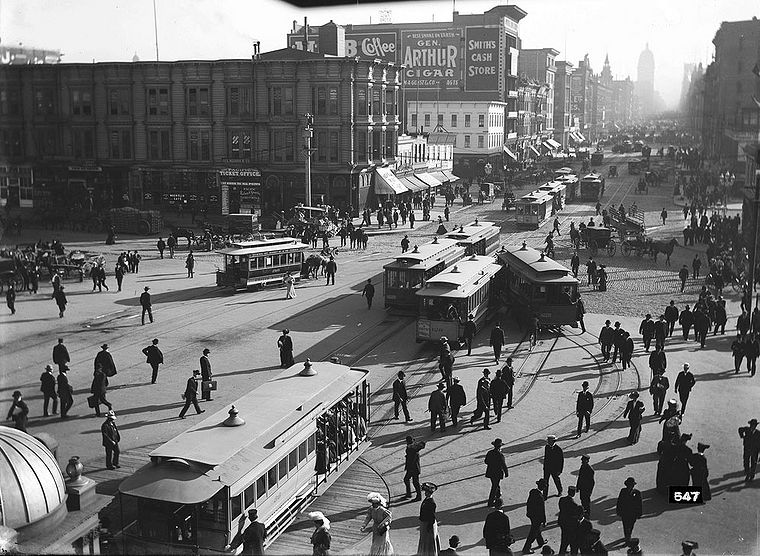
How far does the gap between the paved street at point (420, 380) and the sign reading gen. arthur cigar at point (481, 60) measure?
6483 centimetres

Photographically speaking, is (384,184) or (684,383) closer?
(684,383)

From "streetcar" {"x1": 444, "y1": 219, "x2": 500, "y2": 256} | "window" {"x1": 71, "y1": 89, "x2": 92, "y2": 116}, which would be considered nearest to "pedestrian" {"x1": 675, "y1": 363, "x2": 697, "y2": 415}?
"streetcar" {"x1": 444, "y1": 219, "x2": 500, "y2": 256}

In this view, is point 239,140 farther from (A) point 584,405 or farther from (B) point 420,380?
(A) point 584,405

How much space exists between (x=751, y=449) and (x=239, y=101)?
49471 millimetres

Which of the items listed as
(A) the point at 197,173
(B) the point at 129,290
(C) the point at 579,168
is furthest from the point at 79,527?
(C) the point at 579,168

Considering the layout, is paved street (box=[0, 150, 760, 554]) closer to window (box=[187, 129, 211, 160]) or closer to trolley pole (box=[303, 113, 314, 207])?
trolley pole (box=[303, 113, 314, 207])

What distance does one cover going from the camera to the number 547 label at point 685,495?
14516mm

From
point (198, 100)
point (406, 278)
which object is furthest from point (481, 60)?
point (406, 278)

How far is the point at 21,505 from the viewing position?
988cm

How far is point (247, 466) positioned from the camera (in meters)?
12.1

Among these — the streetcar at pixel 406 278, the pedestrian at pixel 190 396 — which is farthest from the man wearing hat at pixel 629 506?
the streetcar at pixel 406 278

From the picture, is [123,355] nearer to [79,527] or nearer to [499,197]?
[79,527]

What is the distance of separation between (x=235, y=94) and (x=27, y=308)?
31536mm

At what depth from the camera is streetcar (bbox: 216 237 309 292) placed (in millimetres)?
35281
